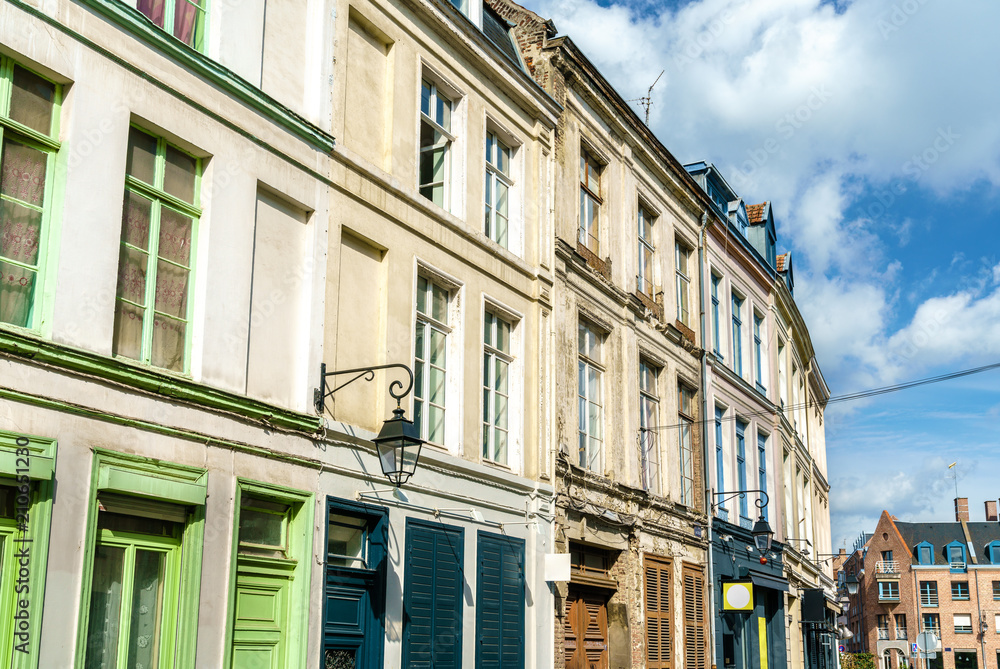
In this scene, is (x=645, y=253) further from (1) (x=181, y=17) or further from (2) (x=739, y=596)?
(1) (x=181, y=17)

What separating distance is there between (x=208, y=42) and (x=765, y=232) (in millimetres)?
20173

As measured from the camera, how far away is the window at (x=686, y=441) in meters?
19.2

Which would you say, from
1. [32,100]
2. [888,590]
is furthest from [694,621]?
[888,590]

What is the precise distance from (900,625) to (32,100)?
8623 centimetres

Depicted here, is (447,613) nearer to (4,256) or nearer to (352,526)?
(352,526)

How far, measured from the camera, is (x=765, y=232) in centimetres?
2756

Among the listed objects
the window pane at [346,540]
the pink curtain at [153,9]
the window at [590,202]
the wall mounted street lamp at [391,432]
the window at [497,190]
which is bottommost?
the window pane at [346,540]

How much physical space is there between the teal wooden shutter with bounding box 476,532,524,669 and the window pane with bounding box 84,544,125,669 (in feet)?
17.0

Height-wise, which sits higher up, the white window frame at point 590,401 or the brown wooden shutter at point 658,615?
the white window frame at point 590,401

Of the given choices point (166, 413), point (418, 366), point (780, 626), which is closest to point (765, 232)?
point (780, 626)

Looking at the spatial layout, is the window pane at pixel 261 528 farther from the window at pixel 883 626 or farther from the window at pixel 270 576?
the window at pixel 883 626

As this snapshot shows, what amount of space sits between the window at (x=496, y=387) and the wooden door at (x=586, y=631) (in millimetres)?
2951

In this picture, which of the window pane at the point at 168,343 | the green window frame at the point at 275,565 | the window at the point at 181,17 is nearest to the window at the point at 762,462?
the green window frame at the point at 275,565

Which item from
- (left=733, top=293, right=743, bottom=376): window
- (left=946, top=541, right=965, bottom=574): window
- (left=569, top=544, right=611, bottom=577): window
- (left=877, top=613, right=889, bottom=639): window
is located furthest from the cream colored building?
(left=877, top=613, right=889, bottom=639): window
